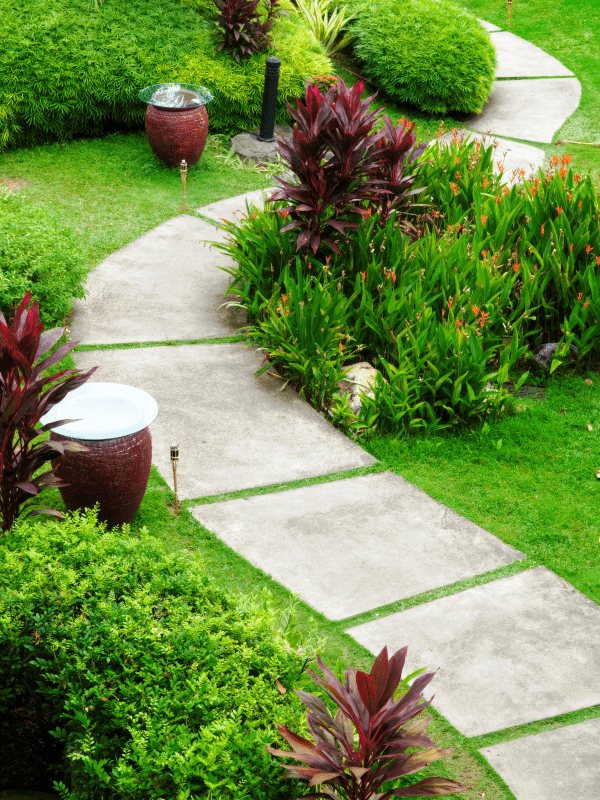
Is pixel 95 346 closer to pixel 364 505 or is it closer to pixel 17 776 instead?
pixel 364 505

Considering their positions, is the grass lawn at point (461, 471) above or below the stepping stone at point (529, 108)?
below

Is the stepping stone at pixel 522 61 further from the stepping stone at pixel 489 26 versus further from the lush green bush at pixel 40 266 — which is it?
the lush green bush at pixel 40 266

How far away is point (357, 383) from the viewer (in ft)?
18.0

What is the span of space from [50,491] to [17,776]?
1.65m

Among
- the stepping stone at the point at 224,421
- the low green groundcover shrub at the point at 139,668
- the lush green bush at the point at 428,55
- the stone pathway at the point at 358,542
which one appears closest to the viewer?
the low green groundcover shrub at the point at 139,668

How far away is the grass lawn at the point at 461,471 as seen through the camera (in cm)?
382

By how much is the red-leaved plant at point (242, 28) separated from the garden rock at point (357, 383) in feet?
17.6

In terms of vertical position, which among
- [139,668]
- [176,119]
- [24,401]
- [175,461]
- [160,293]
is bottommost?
[160,293]

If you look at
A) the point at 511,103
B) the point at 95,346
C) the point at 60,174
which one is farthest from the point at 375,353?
the point at 511,103

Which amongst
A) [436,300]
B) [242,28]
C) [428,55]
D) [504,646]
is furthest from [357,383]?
[428,55]

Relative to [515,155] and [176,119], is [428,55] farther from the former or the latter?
[176,119]

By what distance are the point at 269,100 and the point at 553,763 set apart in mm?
7564

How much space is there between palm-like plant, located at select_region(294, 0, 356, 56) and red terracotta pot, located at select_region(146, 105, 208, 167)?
376cm

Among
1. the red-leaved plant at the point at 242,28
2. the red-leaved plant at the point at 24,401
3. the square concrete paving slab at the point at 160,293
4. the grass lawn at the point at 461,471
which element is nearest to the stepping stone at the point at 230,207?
the grass lawn at the point at 461,471
